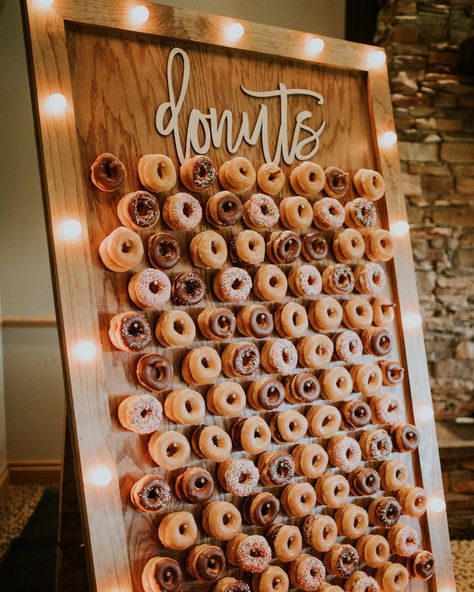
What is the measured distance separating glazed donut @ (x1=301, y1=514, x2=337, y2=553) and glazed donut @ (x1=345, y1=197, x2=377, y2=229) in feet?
3.20

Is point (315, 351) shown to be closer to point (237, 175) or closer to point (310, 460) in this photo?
point (310, 460)

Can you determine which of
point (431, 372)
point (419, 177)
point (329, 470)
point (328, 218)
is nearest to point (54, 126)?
point (328, 218)

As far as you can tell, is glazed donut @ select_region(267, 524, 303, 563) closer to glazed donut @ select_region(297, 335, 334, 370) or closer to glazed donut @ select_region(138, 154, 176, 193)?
glazed donut @ select_region(297, 335, 334, 370)

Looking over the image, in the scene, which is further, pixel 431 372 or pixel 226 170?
pixel 431 372

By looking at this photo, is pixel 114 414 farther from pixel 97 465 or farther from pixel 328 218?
pixel 328 218

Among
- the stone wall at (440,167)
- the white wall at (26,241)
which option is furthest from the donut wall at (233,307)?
the white wall at (26,241)

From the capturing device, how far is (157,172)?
166 cm

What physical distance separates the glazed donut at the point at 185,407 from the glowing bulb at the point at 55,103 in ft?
2.76

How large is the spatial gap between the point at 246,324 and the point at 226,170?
19.1 inches

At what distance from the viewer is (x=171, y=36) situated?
5.68 feet

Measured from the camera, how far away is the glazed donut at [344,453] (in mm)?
1821

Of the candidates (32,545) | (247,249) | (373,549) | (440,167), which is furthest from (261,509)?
(440,167)

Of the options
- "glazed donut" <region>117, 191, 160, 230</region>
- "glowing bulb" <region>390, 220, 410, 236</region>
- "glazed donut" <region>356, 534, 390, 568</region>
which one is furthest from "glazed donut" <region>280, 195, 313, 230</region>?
"glazed donut" <region>356, 534, 390, 568</region>

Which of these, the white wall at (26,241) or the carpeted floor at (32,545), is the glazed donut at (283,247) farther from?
the white wall at (26,241)
